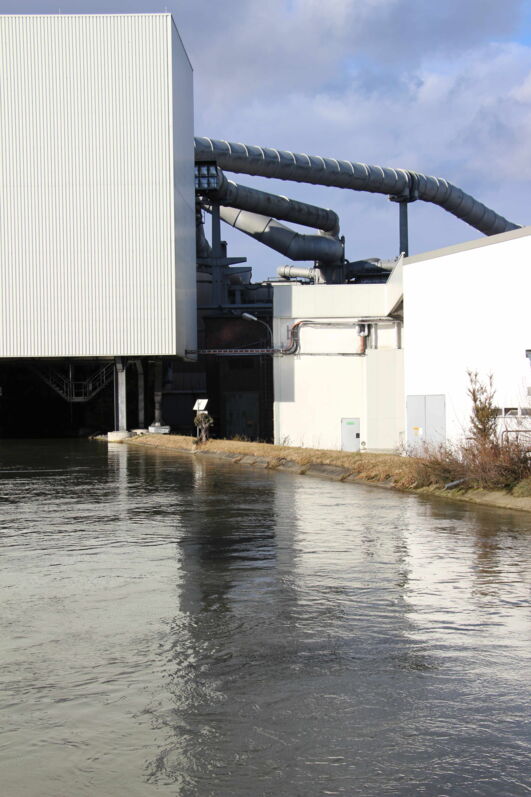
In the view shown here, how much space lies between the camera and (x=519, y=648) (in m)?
6.35

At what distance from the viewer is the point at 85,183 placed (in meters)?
40.0

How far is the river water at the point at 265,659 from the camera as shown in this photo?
4.42 m

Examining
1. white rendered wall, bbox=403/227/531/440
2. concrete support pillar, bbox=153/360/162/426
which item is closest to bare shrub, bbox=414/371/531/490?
white rendered wall, bbox=403/227/531/440

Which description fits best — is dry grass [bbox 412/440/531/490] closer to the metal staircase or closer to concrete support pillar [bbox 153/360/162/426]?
concrete support pillar [bbox 153/360/162/426]

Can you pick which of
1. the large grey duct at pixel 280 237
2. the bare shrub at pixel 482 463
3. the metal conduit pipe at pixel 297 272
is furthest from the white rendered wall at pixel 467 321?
the metal conduit pipe at pixel 297 272

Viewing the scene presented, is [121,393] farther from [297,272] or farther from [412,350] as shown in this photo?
[297,272]

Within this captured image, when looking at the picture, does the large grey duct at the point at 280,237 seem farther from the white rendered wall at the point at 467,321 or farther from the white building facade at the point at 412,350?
the white rendered wall at the point at 467,321

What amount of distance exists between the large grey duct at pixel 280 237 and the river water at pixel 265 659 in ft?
140

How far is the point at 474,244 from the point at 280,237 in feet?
98.9

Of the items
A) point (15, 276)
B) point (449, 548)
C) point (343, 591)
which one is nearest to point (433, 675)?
point (343, 591)

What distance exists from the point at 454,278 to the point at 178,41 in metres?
23.2

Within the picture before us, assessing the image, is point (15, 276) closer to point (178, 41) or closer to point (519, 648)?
point (178, 41)

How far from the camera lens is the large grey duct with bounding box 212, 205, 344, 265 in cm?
5409

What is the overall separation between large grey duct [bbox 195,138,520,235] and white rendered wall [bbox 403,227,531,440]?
23854 mm
